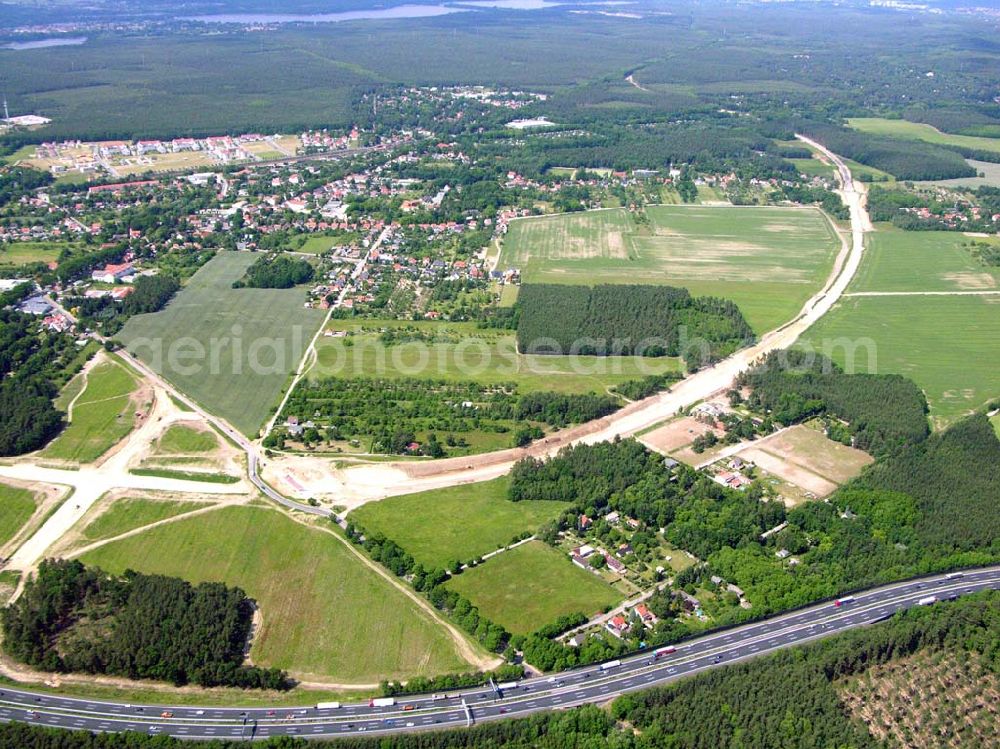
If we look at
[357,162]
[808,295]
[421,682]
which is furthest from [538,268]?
[421,682]

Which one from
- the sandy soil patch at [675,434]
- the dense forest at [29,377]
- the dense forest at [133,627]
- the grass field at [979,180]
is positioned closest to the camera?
the dense forest at [133,627]

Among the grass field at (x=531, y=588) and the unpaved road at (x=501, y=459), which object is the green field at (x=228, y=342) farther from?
the grass field at (x=531, y=588)

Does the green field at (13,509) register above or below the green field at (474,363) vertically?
below

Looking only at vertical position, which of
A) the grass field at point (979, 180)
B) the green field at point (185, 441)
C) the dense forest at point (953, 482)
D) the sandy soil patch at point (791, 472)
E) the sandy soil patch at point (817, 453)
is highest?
the grass field at point (979, 180)

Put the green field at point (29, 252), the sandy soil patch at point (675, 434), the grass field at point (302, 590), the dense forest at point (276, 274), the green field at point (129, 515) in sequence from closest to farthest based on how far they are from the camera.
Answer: the grass field at point (302, 590)
the green field at point (129, 515)
the sandy soil patch at point (675, 434)
the dense forest at point (276, 274)
the green field at point (29, 252)

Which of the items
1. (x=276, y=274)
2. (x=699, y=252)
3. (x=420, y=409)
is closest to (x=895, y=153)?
(x=699, y=252)

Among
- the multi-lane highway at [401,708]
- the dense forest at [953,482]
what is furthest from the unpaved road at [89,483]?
the dense forest at [953,482]

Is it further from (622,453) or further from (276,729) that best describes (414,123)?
(276,729)

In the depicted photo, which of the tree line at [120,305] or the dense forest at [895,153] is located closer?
the tree line at [120,305]
